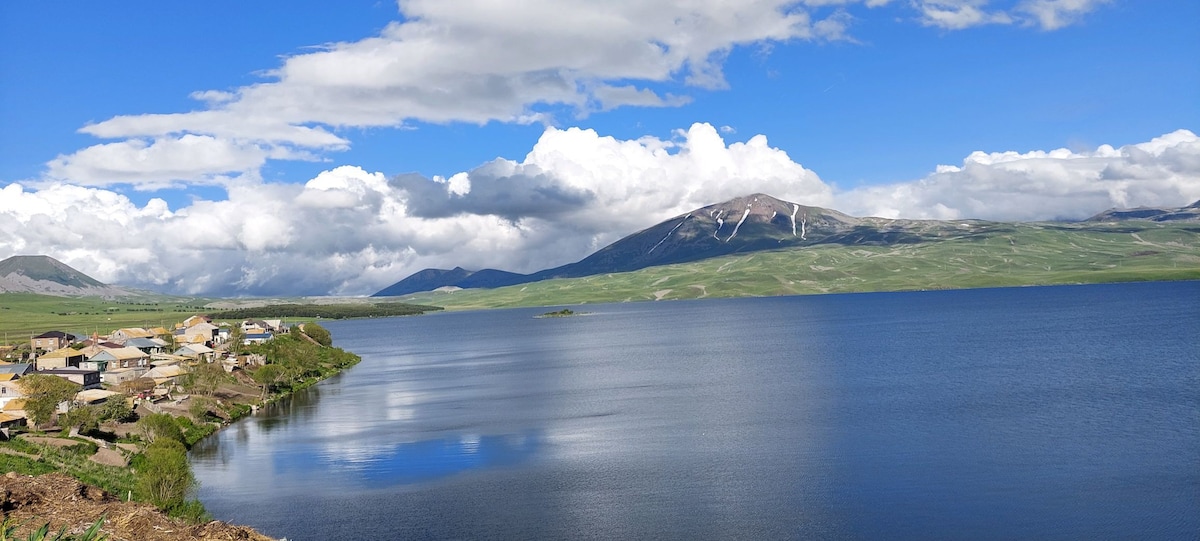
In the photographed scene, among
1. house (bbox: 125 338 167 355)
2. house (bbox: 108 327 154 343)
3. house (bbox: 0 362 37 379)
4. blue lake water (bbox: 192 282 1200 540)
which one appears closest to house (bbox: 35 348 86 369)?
house (bbox: 0 362 37 379)

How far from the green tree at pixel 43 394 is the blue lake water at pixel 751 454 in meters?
13.9

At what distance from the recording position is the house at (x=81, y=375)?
10631 cm

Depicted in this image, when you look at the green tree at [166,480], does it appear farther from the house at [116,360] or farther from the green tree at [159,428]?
the house at [116,360]

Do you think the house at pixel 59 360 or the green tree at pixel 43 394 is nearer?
the green tree at pixel 43 394

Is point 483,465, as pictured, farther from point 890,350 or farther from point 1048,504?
point 890,350

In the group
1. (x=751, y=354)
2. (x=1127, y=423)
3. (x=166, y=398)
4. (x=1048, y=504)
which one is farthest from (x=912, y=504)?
(x=751, y=354)

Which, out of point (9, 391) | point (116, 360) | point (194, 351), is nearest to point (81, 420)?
point (9, 391)

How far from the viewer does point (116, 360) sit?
130 metres

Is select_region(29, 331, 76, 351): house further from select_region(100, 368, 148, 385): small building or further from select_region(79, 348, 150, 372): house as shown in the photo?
select_region(100, 368, 148, 385): small building

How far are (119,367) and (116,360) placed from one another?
2566mm

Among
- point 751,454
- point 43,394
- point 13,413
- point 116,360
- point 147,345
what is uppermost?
point 147,345

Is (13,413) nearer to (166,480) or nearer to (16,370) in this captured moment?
(166,480)

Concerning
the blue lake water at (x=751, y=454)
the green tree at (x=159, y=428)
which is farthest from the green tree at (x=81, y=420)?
the blue lake water at (x=751, y=454)

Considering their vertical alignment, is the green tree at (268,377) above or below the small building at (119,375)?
below
